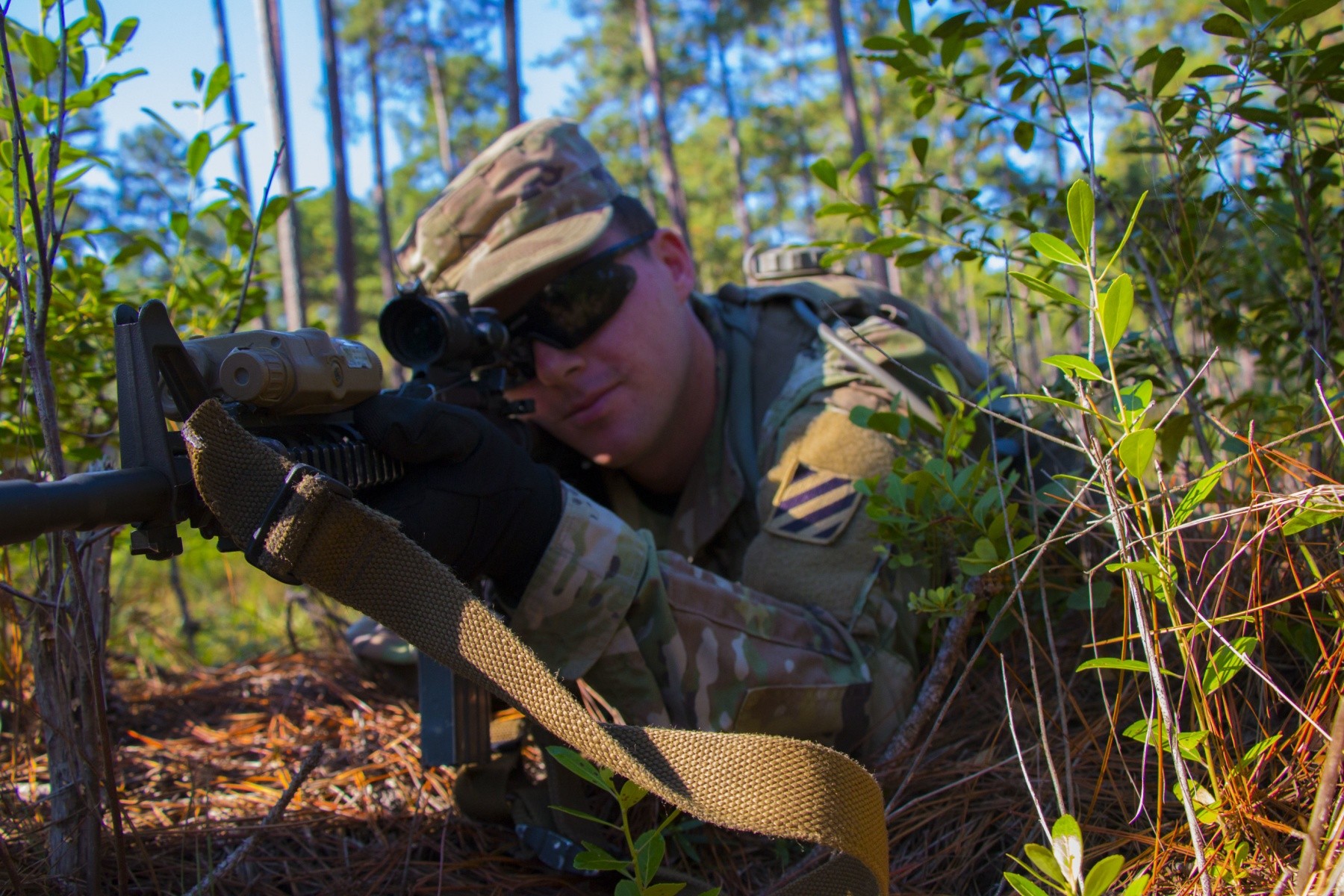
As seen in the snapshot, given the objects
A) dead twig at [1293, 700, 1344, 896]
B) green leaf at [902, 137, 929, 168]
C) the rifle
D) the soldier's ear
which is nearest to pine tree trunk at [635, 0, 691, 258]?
the soldier's ear

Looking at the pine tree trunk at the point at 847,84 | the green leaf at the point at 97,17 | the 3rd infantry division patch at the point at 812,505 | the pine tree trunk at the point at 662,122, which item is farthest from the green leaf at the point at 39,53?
the pine tree trunk at the point at 662,122

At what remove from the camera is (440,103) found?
24109 mm

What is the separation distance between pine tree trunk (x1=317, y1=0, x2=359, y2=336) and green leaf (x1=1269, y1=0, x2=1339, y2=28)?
11512mm

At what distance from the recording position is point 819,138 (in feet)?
86.8

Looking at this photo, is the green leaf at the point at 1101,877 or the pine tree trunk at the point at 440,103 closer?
the green leaf at the point at 1101,877

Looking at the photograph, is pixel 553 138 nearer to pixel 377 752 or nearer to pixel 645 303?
pixel 645 303


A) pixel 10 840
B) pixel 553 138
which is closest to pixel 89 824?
pixel 10 840

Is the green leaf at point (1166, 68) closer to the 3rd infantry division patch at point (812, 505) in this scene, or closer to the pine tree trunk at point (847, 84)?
the 3rd infantry division patch at point (812, 505)

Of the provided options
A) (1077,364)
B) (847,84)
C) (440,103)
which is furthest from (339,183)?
(440,103)

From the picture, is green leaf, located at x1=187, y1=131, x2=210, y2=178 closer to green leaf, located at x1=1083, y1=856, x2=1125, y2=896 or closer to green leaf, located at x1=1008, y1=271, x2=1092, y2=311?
green leaf, located at x1=1008, y1=271, x2=1092, y2=311

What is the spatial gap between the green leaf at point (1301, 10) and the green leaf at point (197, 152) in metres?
2.18

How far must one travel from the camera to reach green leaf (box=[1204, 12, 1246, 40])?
5.34 ft

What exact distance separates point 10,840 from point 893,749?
1.58m

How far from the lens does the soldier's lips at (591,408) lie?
2596 millimetres
